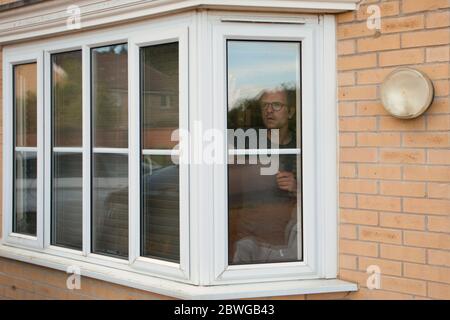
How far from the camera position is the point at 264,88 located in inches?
142

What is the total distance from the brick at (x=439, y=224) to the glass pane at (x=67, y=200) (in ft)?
7.66

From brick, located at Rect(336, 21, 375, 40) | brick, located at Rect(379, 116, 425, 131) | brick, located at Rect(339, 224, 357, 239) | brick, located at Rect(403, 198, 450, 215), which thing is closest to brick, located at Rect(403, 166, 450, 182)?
brick, located at Rect(403, 198, 450, 215)

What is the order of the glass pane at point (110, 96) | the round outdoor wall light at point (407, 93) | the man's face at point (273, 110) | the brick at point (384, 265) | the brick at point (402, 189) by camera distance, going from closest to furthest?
the round outdoor wall light at point (407, 93)
the brick at point (402, 189)
the brick at point (384, 265)
the man's face at point (273, 110)
the glass pane at point (110, 96)

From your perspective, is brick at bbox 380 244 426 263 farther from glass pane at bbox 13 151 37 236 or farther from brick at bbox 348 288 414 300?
glass pane at bbox 13 151 37 236

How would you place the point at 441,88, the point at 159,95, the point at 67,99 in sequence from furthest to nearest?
the point at 67,99, the point at 159,95, the point at 441,88

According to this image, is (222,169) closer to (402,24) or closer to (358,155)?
(358,155)

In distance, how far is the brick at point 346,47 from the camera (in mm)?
3512

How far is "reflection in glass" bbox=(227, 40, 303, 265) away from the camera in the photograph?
11.8 ft

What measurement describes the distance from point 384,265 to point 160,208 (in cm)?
139

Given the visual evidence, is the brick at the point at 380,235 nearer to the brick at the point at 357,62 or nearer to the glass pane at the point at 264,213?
the glass pane at the point at 264,213

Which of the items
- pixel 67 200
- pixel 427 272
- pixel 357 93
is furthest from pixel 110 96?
pixel 427 272

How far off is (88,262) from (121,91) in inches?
46.8

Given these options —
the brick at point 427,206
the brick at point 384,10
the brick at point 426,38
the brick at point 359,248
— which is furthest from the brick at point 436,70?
the brick at point 359,248
